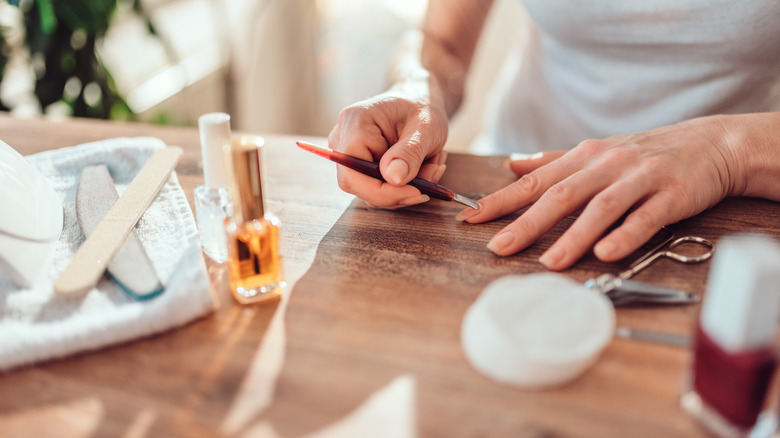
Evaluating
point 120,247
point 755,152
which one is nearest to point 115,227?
point 120,247

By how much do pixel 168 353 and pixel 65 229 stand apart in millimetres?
224

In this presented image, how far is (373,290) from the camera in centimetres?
48

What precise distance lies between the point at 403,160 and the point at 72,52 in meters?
1.09

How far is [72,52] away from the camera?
1300 mm

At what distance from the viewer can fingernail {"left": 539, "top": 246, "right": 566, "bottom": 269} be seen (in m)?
0.51

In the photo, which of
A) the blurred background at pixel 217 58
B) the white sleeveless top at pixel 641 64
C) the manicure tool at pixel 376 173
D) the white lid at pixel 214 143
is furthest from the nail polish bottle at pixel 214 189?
the blurred background at pixel 217 58

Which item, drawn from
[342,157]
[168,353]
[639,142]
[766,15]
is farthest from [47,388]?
[766,15]

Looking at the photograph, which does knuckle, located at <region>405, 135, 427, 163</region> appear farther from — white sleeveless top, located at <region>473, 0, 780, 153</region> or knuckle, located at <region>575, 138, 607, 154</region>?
white sleeveless top, located at <region>473, 0, 780, 153</region>

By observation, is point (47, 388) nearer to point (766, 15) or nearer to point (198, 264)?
point (198, 264)

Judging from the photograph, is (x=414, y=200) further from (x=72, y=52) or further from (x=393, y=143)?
(x=72, y=52)

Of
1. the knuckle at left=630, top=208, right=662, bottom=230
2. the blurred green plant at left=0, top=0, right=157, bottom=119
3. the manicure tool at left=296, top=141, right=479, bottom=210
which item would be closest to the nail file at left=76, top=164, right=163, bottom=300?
the manicure tool at left=296, top=141, right=479, bottom=210

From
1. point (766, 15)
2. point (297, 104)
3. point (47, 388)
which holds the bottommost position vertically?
point (297, 104)

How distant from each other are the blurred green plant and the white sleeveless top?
0.96 metres

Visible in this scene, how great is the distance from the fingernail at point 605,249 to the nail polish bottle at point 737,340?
0.16m
